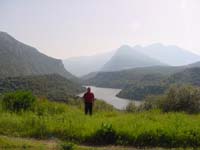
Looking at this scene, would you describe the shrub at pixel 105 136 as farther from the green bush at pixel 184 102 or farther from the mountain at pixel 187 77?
the mountain at pixel 187 77

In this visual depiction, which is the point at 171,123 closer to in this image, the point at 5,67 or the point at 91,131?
the point at 91,131

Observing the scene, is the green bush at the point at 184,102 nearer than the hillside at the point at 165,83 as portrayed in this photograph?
Yes

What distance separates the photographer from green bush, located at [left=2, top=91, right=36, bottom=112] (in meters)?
15.8

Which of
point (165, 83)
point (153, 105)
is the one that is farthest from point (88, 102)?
point (165, 83)

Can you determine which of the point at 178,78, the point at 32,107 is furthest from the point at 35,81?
the point at 32,107

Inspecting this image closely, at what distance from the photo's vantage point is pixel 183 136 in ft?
35.3

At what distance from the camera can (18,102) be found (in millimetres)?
16031

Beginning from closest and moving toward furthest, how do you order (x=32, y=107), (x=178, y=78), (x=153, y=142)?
(x=153, y=142)
(x=32, y=107)
(x=178, y=78)

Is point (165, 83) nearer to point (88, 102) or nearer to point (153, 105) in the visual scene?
point (153, 105)

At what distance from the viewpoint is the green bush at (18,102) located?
1583 cm

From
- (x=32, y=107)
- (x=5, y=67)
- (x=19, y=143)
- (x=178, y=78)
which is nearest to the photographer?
(x=19, y=143)

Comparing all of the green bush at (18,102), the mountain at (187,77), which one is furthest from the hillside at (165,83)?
the green bush at (18,102)

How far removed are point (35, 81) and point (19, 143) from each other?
10334 centimetres

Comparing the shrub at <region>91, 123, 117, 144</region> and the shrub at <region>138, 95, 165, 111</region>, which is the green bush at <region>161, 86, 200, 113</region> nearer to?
the shrub at <region>138, 95, 165, 111</region>
